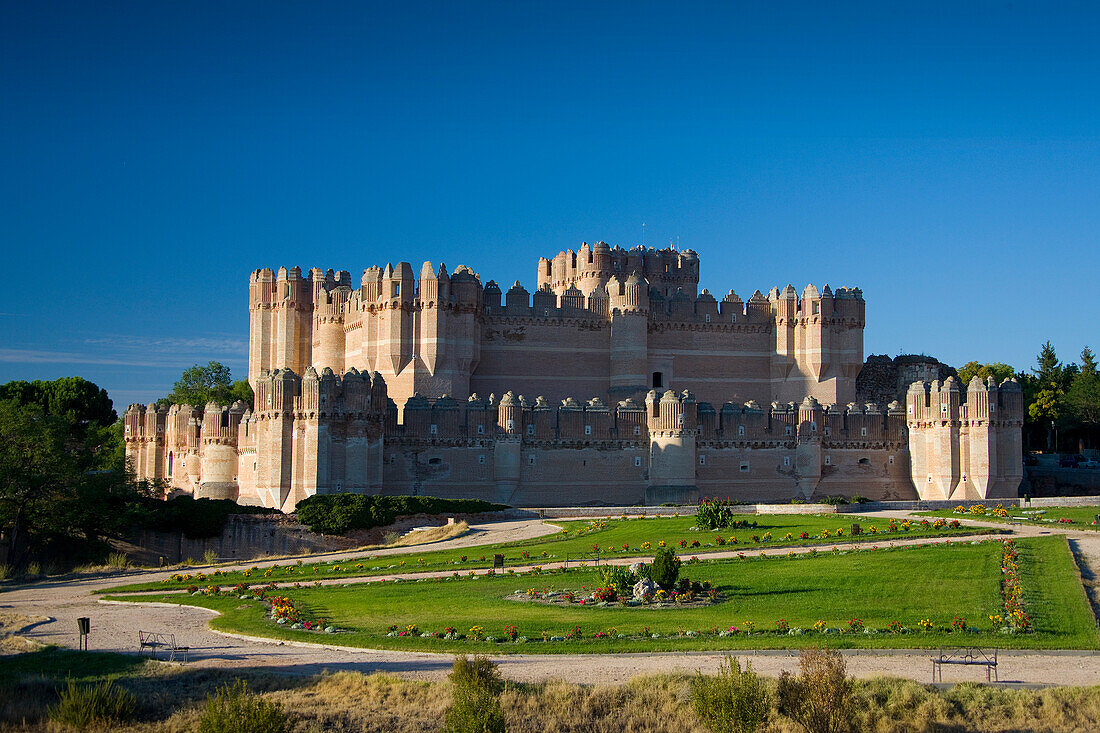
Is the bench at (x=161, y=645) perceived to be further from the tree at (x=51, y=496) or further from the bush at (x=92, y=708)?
the tree at (x=51, y=496)

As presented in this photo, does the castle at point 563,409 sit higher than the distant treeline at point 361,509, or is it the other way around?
the castle at point 563,409

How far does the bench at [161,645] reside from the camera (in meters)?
22.4

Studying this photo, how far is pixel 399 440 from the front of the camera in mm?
54750

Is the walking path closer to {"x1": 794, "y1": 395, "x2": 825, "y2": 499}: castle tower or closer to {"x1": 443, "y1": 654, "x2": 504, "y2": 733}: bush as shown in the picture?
{"x1": 443, "y1": 654, "x2": 504, "y2": 733}: bush

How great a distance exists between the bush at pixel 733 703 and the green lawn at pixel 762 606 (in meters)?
3.95

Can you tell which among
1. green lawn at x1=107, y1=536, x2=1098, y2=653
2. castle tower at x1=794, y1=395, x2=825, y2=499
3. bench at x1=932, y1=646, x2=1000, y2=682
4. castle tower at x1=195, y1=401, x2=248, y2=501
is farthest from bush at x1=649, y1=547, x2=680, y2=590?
castle tower at x1=195, y1=401, x2=248, y2=501

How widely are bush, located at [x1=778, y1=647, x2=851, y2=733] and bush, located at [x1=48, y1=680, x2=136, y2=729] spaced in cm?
1113

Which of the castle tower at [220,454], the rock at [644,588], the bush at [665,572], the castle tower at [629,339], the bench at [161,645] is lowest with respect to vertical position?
the bench at [161,645]

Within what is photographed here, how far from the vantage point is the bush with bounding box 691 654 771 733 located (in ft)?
58.5

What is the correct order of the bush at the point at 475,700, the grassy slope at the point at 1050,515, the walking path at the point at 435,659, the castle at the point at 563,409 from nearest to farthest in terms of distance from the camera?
the bush at the point at 475,700, the walking path at the point at 435,659, the grassy slope at the point at 1050,515, the castle at the point at 563,409

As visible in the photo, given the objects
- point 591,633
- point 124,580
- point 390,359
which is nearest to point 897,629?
point 591,633

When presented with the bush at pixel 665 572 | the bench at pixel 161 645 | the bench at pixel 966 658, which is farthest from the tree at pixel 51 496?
the bench at pixel 966 658

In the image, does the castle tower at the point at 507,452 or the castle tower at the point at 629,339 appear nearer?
the castle tower at the point at 507,452

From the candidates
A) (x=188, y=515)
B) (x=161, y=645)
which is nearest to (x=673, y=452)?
(x=188, y=515)
